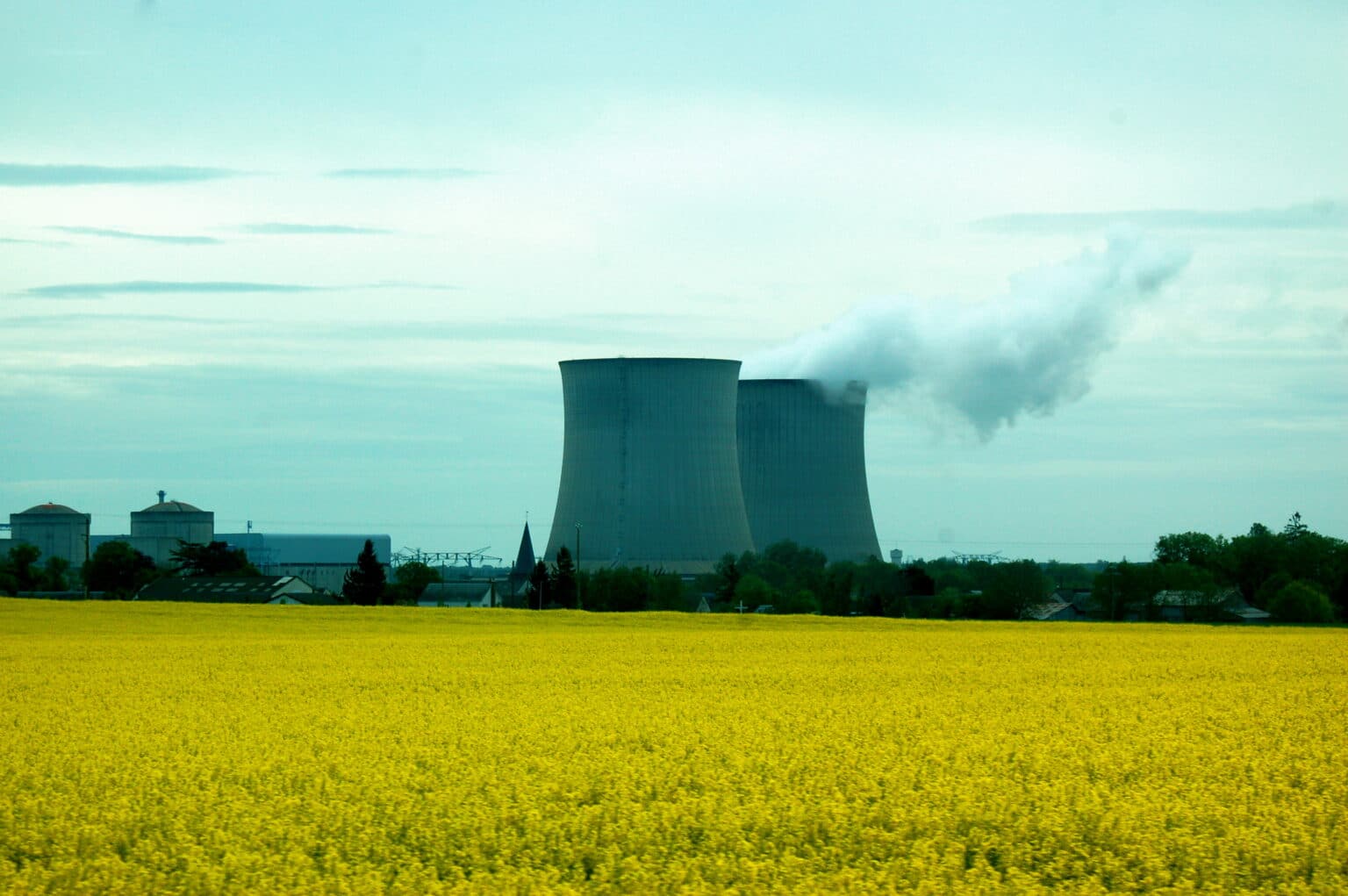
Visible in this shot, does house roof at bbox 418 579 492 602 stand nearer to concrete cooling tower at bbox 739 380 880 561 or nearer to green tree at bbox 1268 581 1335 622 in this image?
concrete cooling tower at bbox 739 380 880 561

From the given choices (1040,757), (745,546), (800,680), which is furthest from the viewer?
(745,546)

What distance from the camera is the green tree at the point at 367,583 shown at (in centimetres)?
4541

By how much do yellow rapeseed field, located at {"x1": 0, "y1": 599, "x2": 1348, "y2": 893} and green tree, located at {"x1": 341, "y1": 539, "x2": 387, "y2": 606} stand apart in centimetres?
3271

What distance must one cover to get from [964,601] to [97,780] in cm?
3591

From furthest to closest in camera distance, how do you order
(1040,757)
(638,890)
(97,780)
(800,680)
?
1. (800,680)
2. (1040,757)
3. (97,780)
4. (638,890)

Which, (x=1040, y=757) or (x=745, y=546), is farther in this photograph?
(x=745, y=546)

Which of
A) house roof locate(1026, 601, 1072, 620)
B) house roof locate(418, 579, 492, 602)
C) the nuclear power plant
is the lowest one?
house roof locate(1026, 601, 1072, 620)

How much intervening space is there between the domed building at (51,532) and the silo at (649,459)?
5551cm

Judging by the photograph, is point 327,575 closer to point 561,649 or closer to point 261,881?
point 561,649

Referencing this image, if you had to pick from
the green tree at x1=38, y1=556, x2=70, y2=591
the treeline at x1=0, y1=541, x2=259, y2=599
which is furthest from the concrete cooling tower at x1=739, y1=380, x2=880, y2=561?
the green tree at x1=38, y1=556, x2=70, y2=591

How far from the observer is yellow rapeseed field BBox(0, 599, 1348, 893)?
5496 millimetres

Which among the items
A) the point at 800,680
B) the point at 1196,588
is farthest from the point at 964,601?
the point at 800,680

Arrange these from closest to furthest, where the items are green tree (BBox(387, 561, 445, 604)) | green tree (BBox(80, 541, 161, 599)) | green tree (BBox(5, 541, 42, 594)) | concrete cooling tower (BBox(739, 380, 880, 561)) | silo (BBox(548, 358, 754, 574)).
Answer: silo (BBox(548, 358, 754, 574)) < concrete cooling tower (BBox(739, 380, 880, 561)) < green tree (BBox(387, 561, 445, 604)) < green tree (BBox(80, 541, 161, 599)) < green tree (BBox(5, 541, 42, 594))

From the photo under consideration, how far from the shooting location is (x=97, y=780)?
6859 millimetres
